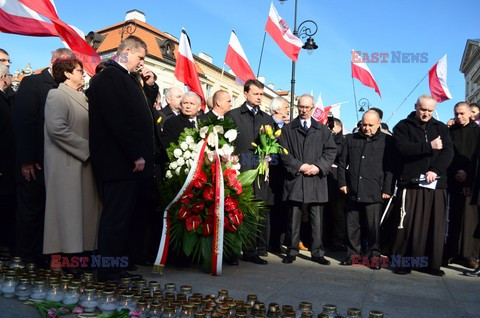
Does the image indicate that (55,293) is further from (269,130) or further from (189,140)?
(269,130)

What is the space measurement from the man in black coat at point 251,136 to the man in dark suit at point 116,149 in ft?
6.06

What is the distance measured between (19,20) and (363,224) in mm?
5404

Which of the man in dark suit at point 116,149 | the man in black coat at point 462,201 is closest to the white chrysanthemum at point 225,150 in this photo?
the man in dark suit at point 116,149

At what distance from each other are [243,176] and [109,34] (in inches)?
1403

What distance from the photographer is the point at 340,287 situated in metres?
4.60

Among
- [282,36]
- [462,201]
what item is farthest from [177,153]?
[282,36]

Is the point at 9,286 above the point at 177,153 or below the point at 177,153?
below

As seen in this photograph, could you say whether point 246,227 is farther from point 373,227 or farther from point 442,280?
point 442,280

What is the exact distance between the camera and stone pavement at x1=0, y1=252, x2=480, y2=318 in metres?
3.83

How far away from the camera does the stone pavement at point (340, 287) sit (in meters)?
3.83

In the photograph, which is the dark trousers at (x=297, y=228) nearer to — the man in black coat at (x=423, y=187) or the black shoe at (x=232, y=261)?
the black shoe at (x=232, y=261)

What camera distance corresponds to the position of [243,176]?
5.54 metres

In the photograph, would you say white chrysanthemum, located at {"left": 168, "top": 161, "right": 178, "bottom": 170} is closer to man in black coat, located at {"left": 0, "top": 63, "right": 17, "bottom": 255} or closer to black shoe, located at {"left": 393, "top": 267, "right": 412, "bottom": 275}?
man in black coat, located at {"left": 0, "top": 63, "right": 17, "bottom": 255}

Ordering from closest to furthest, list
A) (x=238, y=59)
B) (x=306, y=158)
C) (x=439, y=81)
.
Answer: (x=306, y=158) < (x=439, y=81) < (x=238, y=59)
